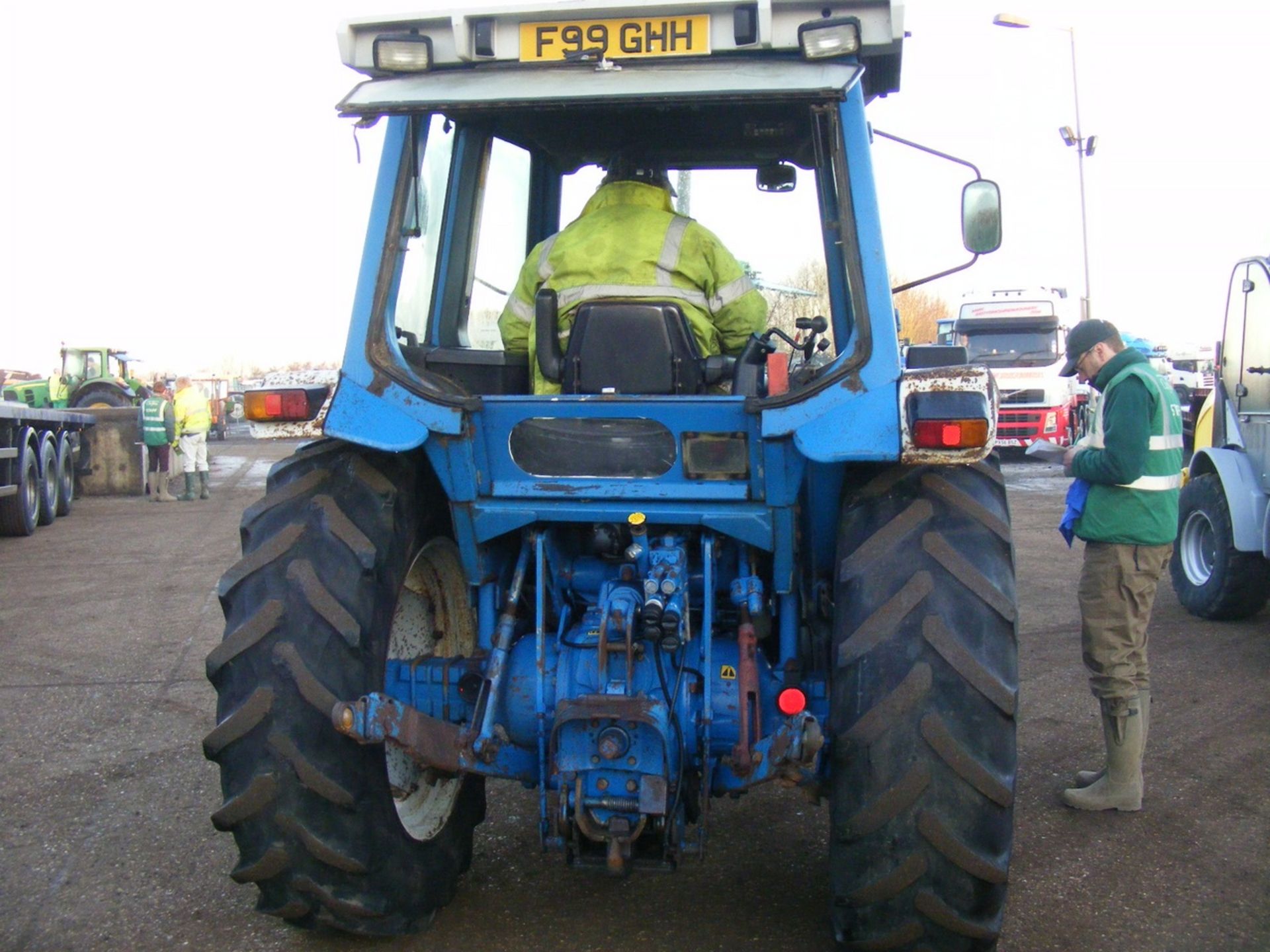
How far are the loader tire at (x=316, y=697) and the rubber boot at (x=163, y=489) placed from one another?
14.2 meters

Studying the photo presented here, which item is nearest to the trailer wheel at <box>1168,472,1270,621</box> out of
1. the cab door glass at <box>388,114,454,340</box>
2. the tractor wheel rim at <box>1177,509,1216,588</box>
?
the tractor wheel rim at <box>1177,509,1216,588</box>

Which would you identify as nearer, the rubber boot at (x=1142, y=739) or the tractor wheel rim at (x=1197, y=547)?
the rubber boot at (x=1142, y=739)

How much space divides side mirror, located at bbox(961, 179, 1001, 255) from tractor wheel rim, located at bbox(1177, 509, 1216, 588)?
5006 millimetres

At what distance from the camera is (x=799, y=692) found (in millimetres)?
2951

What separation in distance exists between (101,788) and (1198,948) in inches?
158

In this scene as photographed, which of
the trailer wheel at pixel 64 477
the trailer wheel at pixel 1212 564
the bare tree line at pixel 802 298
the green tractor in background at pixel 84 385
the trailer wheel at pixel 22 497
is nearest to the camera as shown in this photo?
the bare tree line at pixel 802 298

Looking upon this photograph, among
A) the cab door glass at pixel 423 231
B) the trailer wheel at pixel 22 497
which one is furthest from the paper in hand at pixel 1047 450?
the trailer wheel at pixel 22 497

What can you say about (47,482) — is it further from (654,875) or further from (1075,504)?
(1075,504)

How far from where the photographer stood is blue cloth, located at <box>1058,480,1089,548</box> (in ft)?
14.8

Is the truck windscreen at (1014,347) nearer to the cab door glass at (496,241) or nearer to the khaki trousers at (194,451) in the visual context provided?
the khaki trousers at (194,451)

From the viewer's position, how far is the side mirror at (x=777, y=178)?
4.06 meters

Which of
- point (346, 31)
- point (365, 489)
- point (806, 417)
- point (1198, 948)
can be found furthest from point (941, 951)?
point (346, 31)

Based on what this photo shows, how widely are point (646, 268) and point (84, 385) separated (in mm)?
24163

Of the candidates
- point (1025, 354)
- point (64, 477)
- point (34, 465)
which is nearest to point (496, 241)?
point (34, 465)
